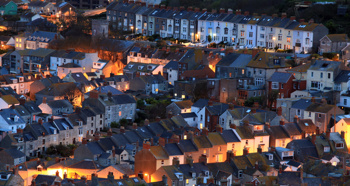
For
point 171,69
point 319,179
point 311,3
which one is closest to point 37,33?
point 171,69

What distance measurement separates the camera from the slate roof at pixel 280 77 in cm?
6665

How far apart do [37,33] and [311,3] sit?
104 feet

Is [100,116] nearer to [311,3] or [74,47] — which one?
[74,47]

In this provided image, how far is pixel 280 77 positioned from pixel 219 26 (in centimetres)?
2180

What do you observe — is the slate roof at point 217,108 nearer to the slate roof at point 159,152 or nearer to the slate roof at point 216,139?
the slate roof at point 216,139

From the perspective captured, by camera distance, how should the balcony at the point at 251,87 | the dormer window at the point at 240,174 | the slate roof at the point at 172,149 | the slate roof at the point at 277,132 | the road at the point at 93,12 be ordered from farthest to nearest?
the road at the point at 93,12 < the balcony at the point at 251,87 < the slate roof at the point at 277,132 < the slate roof at the point at 172,149 < the dormer window at the point at 240,174

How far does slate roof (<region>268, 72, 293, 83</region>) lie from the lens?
219 ft

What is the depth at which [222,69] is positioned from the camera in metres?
73.2

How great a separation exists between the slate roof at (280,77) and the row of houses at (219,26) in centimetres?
1112

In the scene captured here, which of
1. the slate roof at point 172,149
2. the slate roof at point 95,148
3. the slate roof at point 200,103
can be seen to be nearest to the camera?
the slate roof at point 172,149

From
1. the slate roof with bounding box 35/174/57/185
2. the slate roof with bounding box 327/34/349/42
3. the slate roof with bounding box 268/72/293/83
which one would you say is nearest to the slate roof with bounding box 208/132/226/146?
the slate roof with bounding box 35/174/57/185

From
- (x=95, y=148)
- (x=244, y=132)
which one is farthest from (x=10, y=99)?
(x=244, y=132)

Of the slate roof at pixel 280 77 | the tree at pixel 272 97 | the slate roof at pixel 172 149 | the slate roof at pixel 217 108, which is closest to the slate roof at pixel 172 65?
the slate roof at pixel 280 77

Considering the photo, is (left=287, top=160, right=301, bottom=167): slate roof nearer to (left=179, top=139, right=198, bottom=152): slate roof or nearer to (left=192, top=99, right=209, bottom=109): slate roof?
(left=179, top=139, right=198, bottom=152): slate roof
